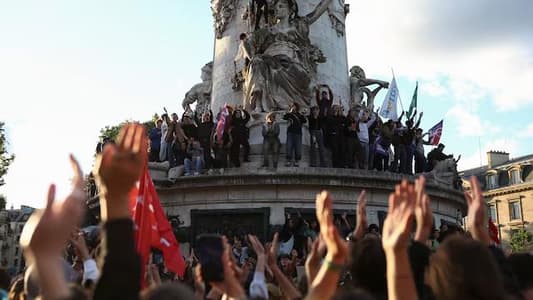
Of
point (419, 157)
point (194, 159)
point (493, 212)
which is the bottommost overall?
point (194, 159)

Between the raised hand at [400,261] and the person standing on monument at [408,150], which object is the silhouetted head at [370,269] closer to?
the raised hand at [400,261]

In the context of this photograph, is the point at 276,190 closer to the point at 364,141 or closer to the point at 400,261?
the point at 364,141

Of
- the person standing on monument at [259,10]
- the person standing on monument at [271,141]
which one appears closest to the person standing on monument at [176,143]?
the person standing on monument at [271,141]

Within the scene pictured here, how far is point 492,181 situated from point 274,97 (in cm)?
4681

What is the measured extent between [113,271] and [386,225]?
1.65m

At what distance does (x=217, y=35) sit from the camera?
24656mm

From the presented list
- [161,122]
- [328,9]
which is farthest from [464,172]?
[161,122]

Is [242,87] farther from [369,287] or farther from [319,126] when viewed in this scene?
[369,287]

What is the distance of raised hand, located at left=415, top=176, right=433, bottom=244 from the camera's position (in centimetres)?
413

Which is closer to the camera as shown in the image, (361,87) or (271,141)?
(271,141)

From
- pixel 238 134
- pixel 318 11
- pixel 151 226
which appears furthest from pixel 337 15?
pixel 151 226

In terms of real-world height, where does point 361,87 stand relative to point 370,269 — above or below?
above

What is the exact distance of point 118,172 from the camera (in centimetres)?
322

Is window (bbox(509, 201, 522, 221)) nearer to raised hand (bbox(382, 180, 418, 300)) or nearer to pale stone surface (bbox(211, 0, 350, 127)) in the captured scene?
pale stone surface (bbox(211, 0, 350, 127))
